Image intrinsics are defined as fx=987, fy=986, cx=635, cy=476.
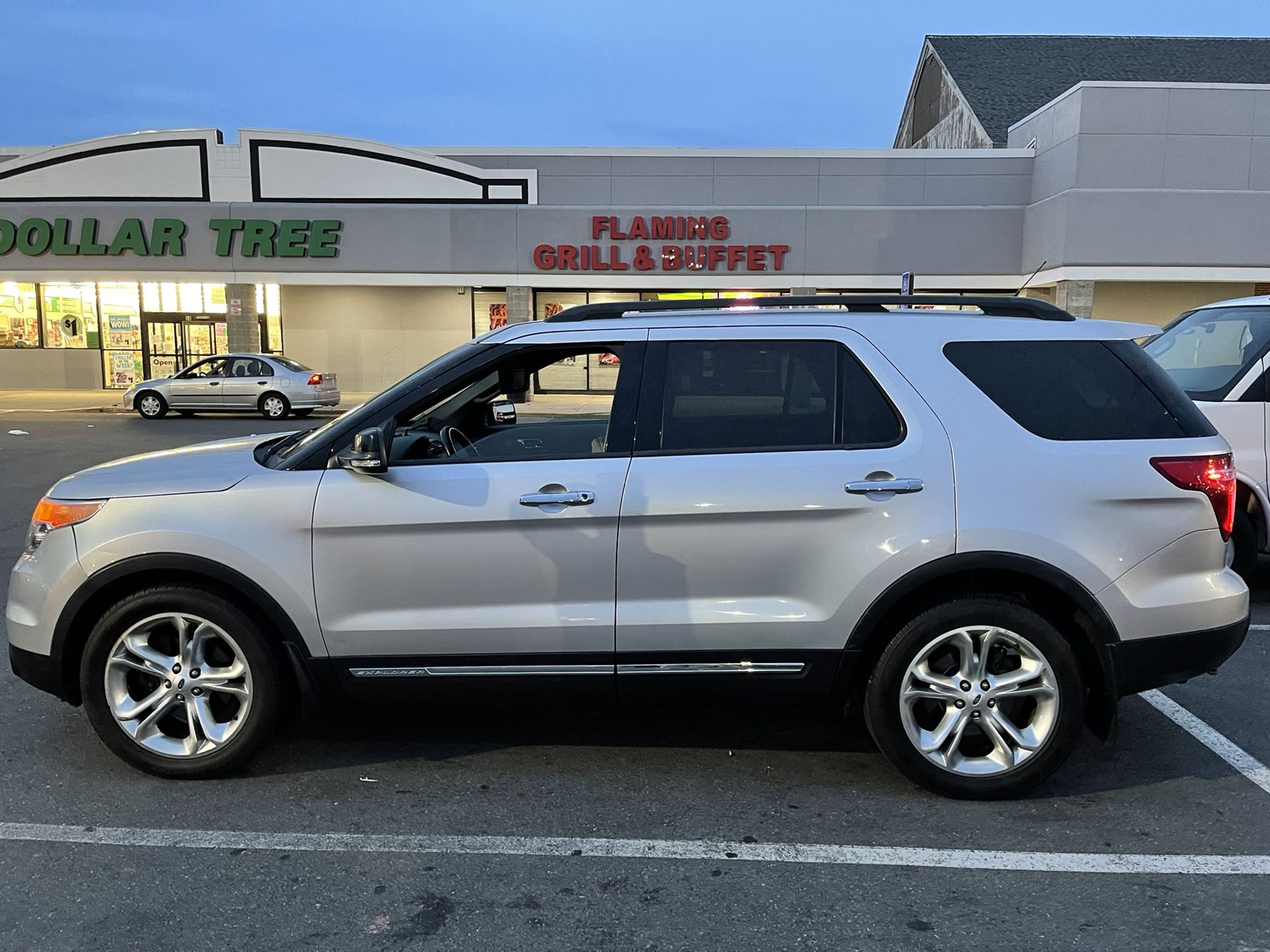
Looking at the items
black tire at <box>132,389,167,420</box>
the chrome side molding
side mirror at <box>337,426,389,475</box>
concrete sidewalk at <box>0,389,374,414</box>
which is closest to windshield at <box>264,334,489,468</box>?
side mirror at <box>337,426,389,475</box>

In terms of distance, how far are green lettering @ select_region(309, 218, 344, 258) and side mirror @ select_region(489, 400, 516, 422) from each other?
22.2 m

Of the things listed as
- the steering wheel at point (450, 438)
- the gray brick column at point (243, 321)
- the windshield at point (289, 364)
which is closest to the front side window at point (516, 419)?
the steering wheel at point (450, 438)

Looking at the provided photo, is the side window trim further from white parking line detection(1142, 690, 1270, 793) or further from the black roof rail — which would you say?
white parking line detection(1142, 690, 1270, 793)

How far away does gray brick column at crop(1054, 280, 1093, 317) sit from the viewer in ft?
72.8

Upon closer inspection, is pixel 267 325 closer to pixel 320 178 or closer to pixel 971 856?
pixel 320 178

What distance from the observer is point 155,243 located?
2486 cm

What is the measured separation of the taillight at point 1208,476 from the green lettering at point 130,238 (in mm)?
26261

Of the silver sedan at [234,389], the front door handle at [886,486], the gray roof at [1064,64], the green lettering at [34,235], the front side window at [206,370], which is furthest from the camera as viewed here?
the gray roof at [1064,64]

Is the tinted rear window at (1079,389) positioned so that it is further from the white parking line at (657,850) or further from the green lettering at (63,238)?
the green lettering at (63,238)

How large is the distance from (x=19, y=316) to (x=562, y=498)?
28.6 meters

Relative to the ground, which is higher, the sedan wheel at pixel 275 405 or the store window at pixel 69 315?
the store window at pixel 69 315

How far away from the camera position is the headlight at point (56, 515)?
146 inches

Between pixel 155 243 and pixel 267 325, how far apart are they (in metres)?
3.39

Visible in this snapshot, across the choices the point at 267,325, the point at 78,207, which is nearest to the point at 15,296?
the point at 78,207
